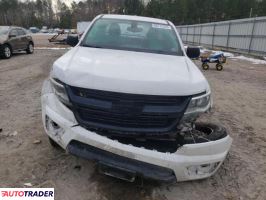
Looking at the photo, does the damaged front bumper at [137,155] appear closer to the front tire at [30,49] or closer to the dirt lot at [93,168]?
the dirt lot at [93,168]

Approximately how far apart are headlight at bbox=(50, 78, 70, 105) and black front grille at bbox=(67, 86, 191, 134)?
0.29ft

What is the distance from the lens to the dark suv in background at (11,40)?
1424 centimetres

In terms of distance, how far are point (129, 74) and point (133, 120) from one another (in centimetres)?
47

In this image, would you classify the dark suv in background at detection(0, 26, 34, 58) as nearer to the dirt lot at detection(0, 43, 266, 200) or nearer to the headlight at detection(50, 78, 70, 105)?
the dirt lot at detection(0, 43, 266, 200)

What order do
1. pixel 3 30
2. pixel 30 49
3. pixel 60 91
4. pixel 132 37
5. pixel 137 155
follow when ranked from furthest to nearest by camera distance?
pixel 30 49 < pixel 3 30 < pixel 132 37 < pixel 60 91 < pixel 137 155

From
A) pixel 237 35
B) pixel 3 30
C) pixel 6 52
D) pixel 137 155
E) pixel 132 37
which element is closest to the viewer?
A: pixel 137 155

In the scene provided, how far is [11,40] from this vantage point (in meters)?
14.8

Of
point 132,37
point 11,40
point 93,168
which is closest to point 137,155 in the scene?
point 93,168

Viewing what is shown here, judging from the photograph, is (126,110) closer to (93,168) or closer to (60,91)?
(60,91)

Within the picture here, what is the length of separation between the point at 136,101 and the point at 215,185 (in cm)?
145

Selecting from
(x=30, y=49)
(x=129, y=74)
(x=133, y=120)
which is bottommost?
(x=30, y=49)

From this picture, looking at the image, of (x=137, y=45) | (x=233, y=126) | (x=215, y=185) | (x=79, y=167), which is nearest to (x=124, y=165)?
(x=79, y=167)

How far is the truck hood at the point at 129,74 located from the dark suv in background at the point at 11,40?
11.9 m

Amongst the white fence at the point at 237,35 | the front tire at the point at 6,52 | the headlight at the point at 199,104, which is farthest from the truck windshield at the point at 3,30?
the white fence at the point at 237,35
